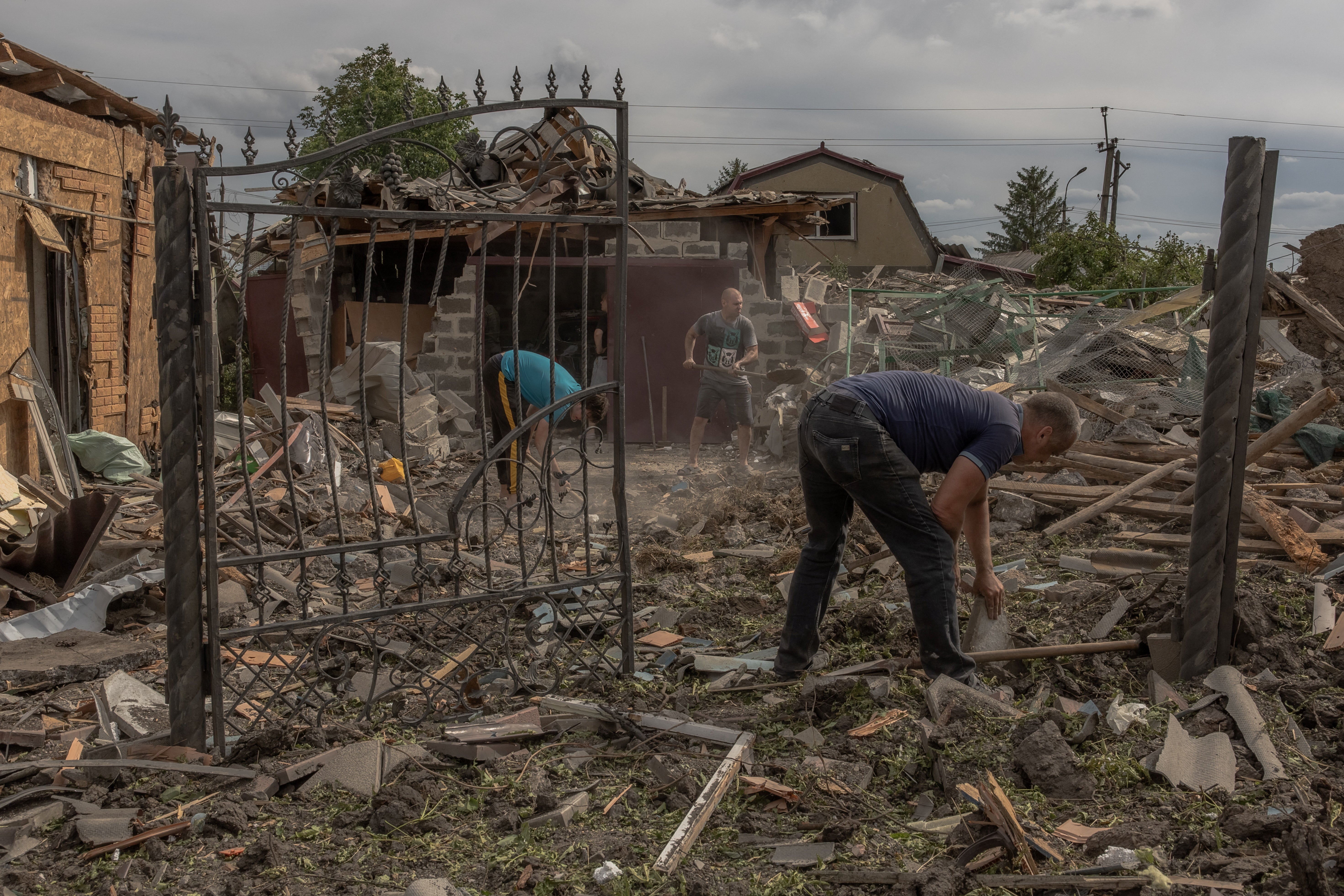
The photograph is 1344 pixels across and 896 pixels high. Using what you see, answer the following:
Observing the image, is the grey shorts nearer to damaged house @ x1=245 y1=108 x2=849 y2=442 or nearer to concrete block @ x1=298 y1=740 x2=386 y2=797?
damaged house @ x1=245 y1=108 x2=849 y2=442

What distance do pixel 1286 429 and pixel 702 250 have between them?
772 centimetres

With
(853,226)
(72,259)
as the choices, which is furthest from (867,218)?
(72,259)

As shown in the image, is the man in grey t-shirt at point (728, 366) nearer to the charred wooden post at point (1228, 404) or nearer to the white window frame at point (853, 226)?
the charred wooden post at point (1228, 404)

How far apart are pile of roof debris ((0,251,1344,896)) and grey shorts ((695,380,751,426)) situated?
441cm

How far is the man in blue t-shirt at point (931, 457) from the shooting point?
3.70m

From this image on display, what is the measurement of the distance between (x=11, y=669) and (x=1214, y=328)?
5.73 m

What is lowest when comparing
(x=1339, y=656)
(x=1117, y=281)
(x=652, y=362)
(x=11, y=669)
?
(x=11, y=669)

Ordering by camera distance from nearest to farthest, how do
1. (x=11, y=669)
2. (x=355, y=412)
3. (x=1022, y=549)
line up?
(x=11, y=669) < (x=1022, y=549) < (x=355, y=412)

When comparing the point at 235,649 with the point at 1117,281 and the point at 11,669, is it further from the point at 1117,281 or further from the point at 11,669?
the point at 1117,281

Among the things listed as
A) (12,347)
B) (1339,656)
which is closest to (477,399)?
(1339,656)

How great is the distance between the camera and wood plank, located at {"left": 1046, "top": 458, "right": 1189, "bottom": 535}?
21.6 ft

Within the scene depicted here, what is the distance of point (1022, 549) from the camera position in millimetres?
6457

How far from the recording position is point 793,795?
321cm

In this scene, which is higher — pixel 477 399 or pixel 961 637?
pixel 477 399
